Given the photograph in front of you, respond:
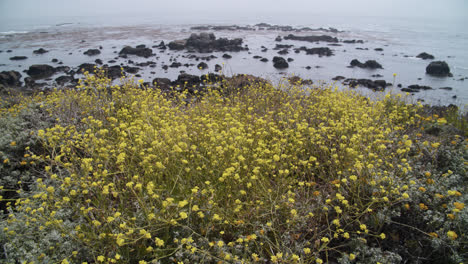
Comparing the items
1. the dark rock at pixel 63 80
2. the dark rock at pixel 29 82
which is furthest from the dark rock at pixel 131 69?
the dark rock at pixel 29 82

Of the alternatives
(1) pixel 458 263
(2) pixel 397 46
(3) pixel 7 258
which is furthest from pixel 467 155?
(2) pixel 397 46

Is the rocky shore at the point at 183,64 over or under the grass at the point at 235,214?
over

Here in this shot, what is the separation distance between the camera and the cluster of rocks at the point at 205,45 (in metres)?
28.2

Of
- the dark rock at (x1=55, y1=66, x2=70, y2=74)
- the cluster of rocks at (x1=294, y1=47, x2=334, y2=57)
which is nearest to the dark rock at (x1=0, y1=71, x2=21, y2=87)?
the dark rock at (x1=55, y1=66, x2=70, y2=74)

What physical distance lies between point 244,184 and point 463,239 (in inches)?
89.2

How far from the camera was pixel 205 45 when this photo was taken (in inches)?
1141

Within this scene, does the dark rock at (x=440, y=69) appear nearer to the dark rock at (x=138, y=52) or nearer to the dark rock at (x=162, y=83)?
the dark rock at (x=162, y=83)

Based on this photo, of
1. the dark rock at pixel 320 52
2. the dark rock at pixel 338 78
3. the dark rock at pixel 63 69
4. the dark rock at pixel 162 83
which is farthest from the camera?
the dark rock at pixel 320 52

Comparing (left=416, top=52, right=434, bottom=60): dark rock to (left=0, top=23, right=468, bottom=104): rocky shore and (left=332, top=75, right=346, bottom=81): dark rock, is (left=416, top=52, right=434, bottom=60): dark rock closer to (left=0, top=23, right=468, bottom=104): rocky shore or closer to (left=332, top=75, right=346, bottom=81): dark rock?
(left=0, top=23, right=468, bottom=104): rocky shore

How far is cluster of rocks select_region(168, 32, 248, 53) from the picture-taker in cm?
2821

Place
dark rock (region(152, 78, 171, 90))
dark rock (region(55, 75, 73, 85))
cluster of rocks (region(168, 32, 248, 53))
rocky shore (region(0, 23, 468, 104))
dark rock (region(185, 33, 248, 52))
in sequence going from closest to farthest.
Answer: dark rock (region(152, 78, 171, 90)), rocky shore (region(0, 23, 468, 104)), dark rock (region(55, 75, 73, 85)), cluster of rocks (region(168, 32, 248, 53)), dark rock (region(185, 33, 248, 52))

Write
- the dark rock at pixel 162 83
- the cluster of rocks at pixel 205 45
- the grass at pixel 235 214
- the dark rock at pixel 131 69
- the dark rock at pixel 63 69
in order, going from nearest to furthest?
the grass at pixel 235 214, the dark rock at pixel 162 83, the dark rock at pixel 131 69, the dark rock at pixel 63 69, the cluster of rocks at pixel 205 45

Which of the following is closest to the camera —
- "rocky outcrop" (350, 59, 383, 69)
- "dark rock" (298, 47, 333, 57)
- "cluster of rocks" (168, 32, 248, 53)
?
"rocky outcrop" (350, 59, 383, 69)

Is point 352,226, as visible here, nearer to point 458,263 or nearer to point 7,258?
point 458,263
